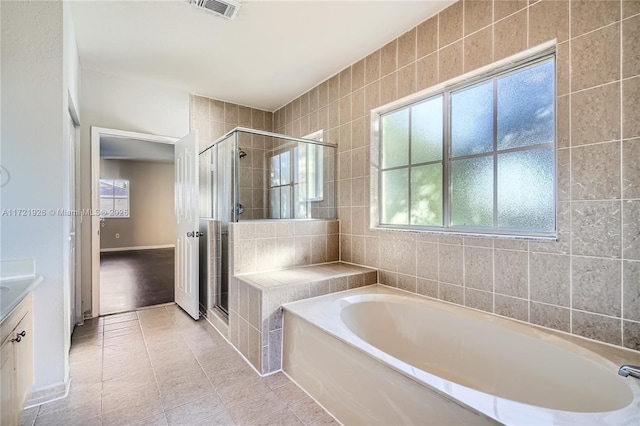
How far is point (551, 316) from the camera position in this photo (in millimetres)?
1648

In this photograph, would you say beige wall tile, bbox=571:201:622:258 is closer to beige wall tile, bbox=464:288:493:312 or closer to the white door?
beige wall tile, bbox=464:288:493:312

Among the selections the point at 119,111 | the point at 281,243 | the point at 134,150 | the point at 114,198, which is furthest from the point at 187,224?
the point at 114,198

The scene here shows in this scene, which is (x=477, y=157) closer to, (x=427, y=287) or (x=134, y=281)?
(x=427, y=287)

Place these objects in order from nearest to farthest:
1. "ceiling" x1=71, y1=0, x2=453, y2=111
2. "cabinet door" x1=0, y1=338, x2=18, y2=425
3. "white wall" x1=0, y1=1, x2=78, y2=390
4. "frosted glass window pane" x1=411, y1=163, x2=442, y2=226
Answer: "cabinet door" x1=0, y1=338, x2=18, y2=425
"white wall" x1=0, y1=1, x2=78, y2=390
"ceiling" x1=71, y1=0, x2=453, y2=111
"frosted glass window pane" x1=411, y1=163, x2=442, y2=226

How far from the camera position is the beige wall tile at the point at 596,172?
143cm

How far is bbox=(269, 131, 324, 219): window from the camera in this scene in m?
3.10

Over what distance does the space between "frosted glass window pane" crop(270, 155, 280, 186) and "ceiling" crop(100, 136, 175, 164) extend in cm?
276

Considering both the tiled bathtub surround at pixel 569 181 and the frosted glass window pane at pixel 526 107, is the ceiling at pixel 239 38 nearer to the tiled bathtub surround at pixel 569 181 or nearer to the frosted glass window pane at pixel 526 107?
the tiled bathtub surround at pixel 569 181

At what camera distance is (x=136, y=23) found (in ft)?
7.39

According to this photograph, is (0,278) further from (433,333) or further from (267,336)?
(433,333)

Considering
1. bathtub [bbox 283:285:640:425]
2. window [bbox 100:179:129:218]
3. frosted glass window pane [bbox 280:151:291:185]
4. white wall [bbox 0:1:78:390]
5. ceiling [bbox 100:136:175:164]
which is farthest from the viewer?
window [bbox 100:179:129:218]

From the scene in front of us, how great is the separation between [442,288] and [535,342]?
673mm

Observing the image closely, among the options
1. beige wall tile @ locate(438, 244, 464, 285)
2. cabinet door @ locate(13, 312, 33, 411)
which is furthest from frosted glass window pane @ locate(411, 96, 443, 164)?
cabinet door @ locate(13, 312, 33, 411)

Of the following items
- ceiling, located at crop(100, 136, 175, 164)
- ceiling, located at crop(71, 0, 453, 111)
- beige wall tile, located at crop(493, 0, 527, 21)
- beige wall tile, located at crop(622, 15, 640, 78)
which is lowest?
beige wall tile, located at crop(622, 15, 640, 78)
